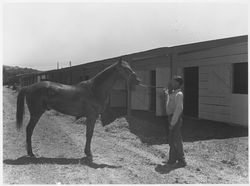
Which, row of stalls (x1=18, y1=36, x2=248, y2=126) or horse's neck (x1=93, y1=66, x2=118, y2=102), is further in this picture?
row of stalls (x1=18, y1=36, x2=248, y2=126)

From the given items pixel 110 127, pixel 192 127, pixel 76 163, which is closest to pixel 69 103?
pixel 76 163

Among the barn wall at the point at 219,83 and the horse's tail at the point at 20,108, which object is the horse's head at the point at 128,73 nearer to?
the horse's tail at the point at 20,108

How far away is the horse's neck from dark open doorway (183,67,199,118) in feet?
19.4

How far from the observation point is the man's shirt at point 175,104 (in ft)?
16.3

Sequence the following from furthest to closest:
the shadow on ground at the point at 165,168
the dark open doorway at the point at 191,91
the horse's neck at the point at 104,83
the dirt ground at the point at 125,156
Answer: the dark open doorway at the point at 191,91
the horse's neck at the point at 104,83
the shadow on ground at the point at 165,168
the dirt ground at the point at 125,156

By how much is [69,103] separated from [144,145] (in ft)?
7.06

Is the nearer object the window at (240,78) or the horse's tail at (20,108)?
the horse's tail at (20,108)

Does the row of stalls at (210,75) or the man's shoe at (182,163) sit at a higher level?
the row of stalls at (210,75)

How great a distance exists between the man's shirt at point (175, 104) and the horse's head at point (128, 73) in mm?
707

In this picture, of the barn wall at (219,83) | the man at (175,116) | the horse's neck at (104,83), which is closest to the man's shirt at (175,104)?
the man at (175,116)

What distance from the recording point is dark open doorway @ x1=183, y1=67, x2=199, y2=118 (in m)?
11.0

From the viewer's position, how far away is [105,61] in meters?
12.1

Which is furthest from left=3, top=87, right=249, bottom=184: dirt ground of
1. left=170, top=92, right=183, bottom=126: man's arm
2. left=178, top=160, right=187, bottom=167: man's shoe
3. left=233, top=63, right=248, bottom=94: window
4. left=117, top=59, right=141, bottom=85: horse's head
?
left=117, top=59, right=141, bottom=85: horse's head

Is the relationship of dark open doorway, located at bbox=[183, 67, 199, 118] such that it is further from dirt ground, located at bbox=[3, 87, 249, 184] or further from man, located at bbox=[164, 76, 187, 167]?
man, located at bbox=[164, 76, 187, 167]
